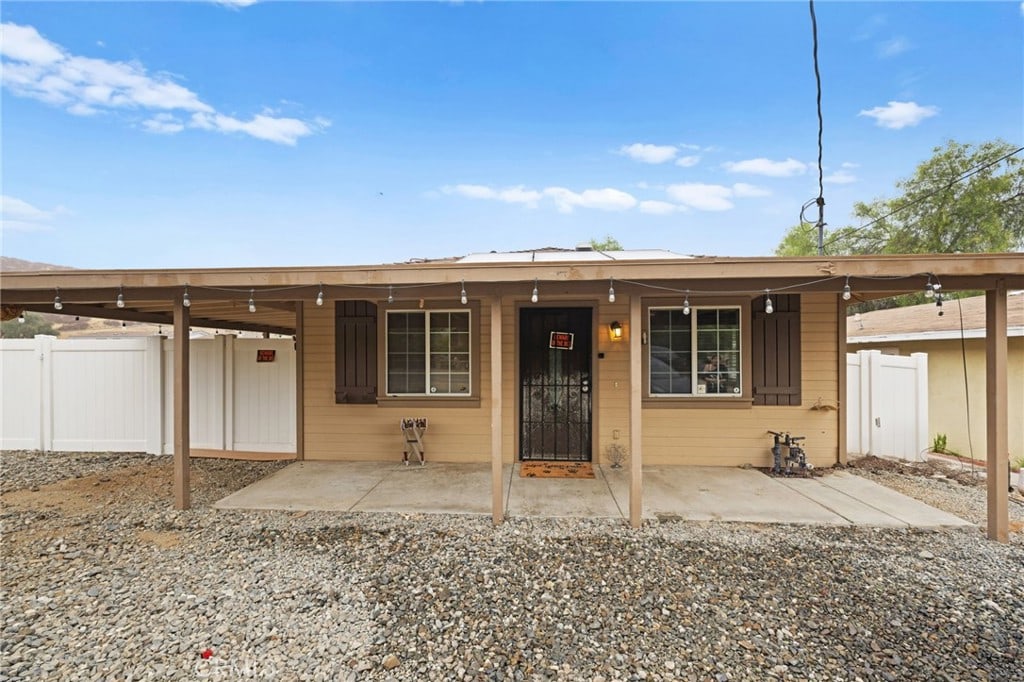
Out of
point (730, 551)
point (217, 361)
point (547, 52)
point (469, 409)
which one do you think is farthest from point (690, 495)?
point (547, 52)

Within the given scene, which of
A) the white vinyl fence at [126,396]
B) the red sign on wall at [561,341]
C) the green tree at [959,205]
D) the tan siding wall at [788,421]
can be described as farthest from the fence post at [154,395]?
the green tree at [959,205]

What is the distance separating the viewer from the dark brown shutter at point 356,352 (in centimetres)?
553

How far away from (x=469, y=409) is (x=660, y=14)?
1104 cm

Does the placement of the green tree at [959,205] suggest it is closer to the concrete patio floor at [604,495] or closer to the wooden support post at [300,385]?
the concrete patio floor at [604,495]

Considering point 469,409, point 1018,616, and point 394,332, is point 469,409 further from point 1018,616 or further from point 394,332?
point 1018,616

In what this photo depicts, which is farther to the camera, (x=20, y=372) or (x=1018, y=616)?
(x=20, y=372)

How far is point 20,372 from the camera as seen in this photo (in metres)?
6.04

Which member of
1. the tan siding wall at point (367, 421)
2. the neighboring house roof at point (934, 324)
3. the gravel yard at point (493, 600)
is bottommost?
the gravel yard at point (493, 600)

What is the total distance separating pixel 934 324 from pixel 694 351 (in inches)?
249

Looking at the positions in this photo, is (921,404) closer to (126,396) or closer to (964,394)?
(964,394)

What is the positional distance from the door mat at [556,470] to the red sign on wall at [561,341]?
150 cm

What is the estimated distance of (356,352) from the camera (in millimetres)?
5547

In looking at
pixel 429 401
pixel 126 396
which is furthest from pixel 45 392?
pixel 429 401

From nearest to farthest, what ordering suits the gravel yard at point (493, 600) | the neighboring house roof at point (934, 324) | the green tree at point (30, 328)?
the gravel yard at point (493, 600), the neighboring house roof at point (934, 324), the green tree at point (30, 328)
